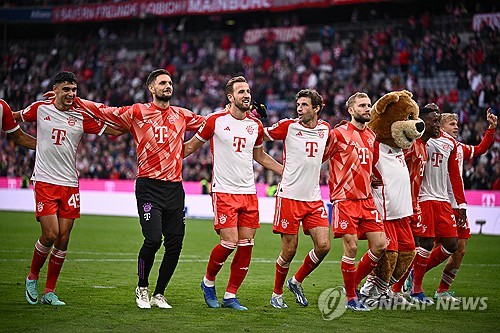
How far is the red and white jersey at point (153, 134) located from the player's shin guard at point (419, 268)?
11.4 feet

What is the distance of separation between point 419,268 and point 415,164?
137cm

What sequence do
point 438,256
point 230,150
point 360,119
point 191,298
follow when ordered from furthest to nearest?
A: point 438,256, point 191,298, point 360,119, point 230,150

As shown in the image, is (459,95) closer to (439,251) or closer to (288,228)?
(439,251)

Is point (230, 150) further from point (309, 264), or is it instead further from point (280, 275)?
point (309, 264)

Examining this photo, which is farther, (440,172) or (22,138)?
(440,172)

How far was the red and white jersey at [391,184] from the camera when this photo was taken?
10.3 metres

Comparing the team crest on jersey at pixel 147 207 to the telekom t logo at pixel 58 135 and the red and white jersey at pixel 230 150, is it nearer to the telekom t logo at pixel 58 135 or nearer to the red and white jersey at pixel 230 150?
the red and white jersey at pixel 230 150

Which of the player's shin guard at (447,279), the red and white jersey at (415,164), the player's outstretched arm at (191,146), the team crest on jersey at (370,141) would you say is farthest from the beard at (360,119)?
the player's shin guard at (447,279)

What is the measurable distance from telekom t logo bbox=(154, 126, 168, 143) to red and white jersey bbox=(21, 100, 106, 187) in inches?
27.4

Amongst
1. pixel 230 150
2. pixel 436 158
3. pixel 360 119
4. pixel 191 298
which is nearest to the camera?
pixel 230 150

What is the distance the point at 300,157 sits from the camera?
33.2 ft

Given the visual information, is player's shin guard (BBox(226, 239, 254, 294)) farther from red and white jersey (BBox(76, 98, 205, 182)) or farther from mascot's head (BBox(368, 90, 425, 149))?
mascot's head (BBox(368, 90, 425, 149))

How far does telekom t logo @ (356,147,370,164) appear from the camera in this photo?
1010cm

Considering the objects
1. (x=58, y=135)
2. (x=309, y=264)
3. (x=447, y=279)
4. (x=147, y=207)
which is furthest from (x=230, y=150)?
(x=447, y=279)
